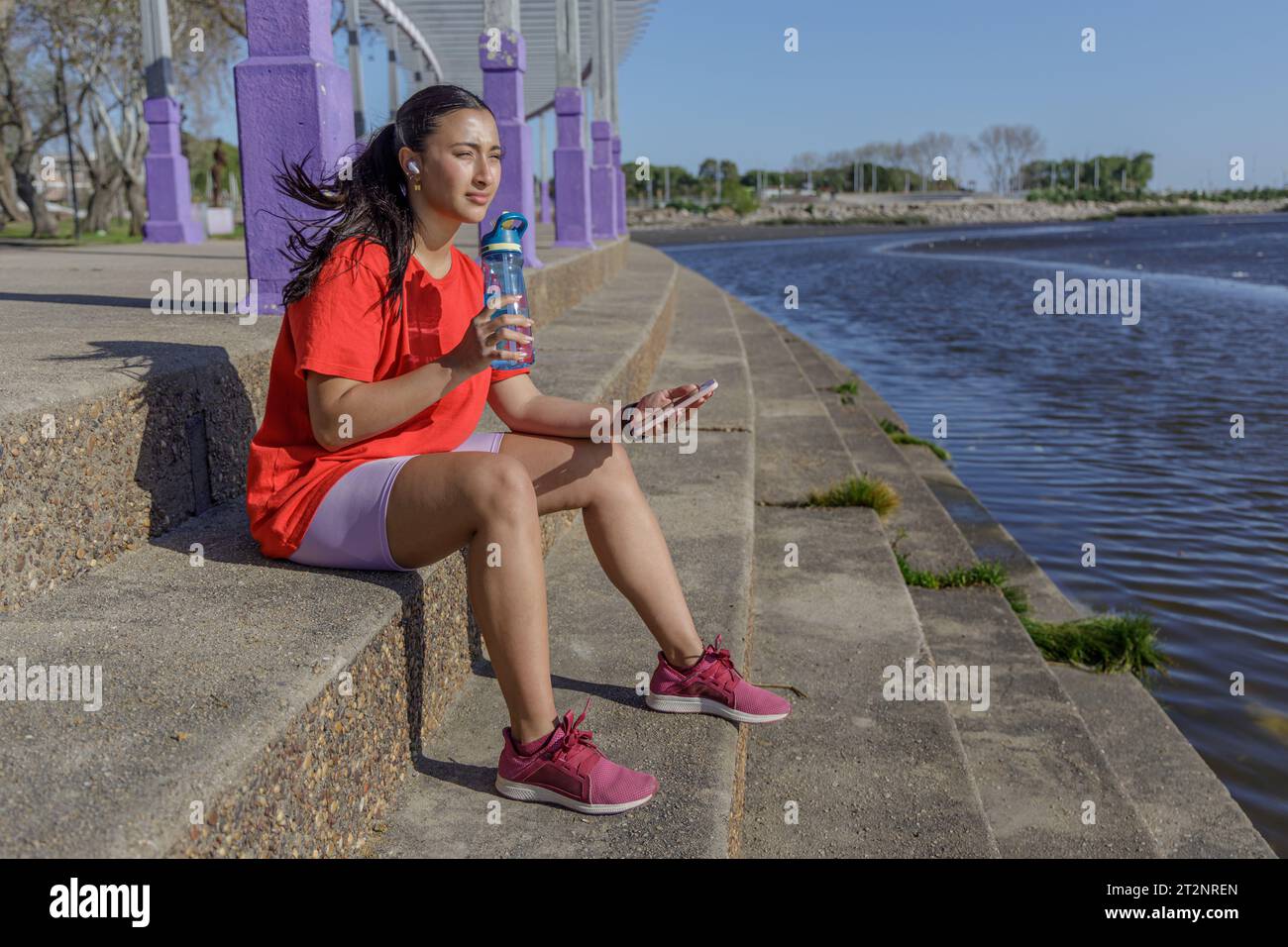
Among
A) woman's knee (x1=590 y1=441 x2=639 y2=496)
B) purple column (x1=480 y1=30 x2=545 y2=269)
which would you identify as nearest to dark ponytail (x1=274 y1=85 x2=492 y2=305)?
woman's knee (x1=590 y1=441 x2=639 y2=496)

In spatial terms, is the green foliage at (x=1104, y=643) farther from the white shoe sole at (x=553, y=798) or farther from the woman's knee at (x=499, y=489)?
the woman's knee at (x=499, y=489)

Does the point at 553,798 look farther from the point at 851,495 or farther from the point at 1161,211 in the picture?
the point at 1161,211

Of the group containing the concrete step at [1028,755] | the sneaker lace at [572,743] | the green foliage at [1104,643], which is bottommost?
the green foliage at [1104,643]

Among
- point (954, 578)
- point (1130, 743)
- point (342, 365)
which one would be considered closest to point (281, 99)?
point (342, 365)

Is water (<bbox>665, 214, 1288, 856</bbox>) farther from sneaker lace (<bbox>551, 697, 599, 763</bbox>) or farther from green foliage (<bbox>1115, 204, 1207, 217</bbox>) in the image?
green foliage (<bbox>1115, 204, 1207, 217</bbox>)

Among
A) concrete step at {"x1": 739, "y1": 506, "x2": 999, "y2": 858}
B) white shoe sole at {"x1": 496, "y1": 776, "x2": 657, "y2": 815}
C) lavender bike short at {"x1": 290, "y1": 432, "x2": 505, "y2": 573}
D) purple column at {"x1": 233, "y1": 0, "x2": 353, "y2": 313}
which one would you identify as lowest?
concrete step at {"x1": 739, "y1": 506, "x2": 999, "y2": 858}

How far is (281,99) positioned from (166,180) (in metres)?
8.01

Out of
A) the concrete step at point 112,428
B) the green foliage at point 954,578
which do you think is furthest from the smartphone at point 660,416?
the green foliage at point 954,578

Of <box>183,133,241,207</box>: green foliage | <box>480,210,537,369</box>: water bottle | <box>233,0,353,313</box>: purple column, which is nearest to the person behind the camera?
<box>480,210,537,369</box>: water bottle

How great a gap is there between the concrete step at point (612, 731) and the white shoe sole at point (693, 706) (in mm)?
22

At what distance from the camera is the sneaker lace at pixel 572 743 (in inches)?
90.4

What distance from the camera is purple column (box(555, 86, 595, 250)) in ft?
38.9

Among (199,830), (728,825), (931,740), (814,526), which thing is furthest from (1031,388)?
(199,830)
